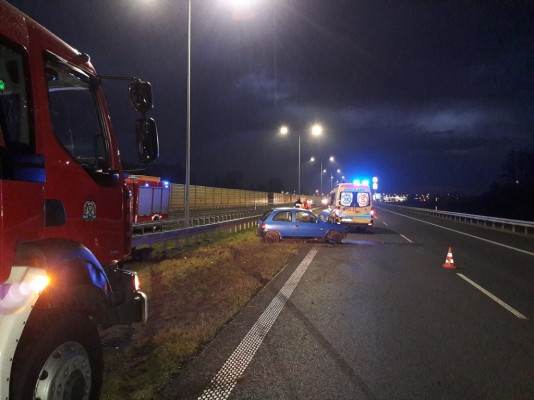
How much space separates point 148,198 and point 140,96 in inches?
875

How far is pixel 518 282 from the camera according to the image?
10617 millimetres

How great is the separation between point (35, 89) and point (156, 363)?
3050 mm

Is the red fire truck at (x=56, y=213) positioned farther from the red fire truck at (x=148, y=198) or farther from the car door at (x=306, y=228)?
the red fire truck at (x=148, y=198)

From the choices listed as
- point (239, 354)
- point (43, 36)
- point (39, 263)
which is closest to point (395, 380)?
point (239, 354)

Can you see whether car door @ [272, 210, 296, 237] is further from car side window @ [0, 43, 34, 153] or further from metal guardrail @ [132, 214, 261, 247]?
car side window @ [0, 43, 34, 153]

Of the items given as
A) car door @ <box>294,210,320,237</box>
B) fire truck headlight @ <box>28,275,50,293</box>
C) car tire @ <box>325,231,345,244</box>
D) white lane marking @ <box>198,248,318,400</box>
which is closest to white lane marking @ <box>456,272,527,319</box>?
white lane marking @ <box>198,248,318,400</box>

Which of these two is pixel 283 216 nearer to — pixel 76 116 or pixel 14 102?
pixel 76 116

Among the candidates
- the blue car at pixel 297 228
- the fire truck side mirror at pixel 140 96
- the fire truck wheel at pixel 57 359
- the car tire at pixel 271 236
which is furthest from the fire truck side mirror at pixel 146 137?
the car tire at pixel 271 236

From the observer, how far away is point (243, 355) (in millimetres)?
5355

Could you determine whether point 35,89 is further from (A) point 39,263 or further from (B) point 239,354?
(B) point 239,354

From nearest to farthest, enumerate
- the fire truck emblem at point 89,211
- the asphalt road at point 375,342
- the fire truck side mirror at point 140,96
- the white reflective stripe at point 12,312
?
the white reflective stripe at point 12,312 < the fire truck emblem at point 89,211 < the asphalt road at point 375,342 < the fire truck side mirror at point 140,96

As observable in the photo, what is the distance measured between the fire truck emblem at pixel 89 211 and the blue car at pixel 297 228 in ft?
48.7

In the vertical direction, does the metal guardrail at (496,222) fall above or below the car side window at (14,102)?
below

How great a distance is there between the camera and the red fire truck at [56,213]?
2.85 meters
